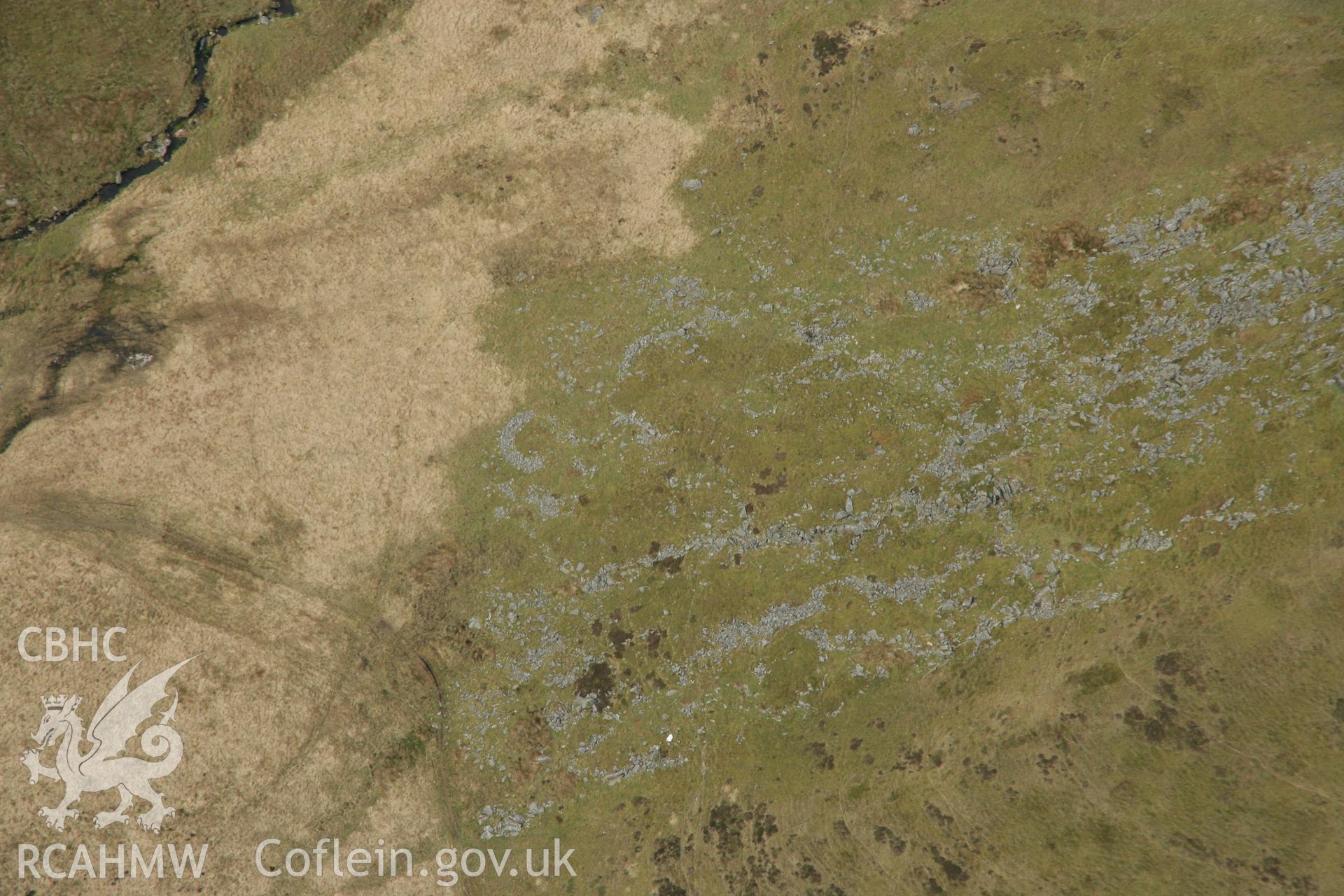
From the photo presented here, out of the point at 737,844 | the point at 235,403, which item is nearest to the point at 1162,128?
the point at 737,844

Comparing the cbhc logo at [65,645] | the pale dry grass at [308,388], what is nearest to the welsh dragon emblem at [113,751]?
the pale dry grass at [308,388]

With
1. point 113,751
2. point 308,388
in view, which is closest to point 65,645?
point 113,751

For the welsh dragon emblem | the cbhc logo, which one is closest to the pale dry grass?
the cbhc logo

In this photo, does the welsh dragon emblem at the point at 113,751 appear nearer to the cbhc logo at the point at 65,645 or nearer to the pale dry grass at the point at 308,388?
the pale dry grass at the point at 308,388

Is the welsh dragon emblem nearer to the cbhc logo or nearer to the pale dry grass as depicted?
the pale dry grass

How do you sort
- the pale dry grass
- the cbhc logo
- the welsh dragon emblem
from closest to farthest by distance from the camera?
the welsh dragon emblem < the cbhc logo < the pale dry grass

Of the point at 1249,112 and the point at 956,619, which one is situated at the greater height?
the point at 1249,112

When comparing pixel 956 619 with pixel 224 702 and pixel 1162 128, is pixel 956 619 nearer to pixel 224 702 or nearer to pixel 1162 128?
pixel 1162 128
